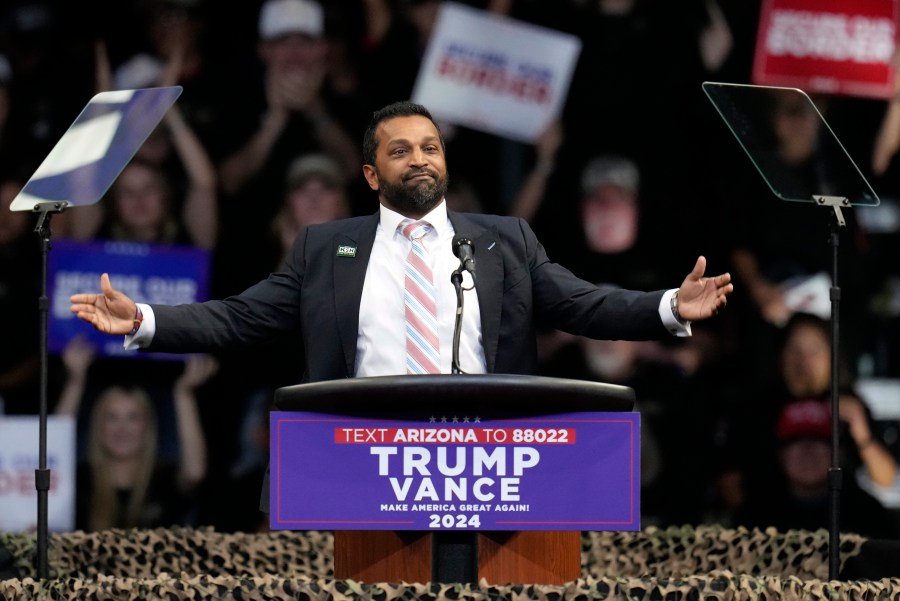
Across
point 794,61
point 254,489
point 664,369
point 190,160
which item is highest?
point 794,61

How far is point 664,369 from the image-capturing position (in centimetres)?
509

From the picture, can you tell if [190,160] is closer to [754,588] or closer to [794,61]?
[794,61]

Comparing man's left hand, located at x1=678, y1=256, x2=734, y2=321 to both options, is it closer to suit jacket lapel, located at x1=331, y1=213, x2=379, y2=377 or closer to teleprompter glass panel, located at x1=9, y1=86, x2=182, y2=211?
suit jacket lapel, located at x1=331, y1=213, x2=379, y2=377

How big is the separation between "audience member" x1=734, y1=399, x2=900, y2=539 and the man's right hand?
2.93 metres

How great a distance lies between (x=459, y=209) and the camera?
199 inches

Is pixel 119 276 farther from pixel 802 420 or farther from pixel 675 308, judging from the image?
pixel 675 308

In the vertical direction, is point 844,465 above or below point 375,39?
below

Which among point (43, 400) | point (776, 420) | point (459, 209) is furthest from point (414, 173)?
point (776, 420)

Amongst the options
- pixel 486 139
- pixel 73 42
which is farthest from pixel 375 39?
pixel 73 42

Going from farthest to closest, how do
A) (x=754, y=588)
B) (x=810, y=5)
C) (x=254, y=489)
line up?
(x=810, y=5) < (x=254, y=489) < (x=754, y=588)

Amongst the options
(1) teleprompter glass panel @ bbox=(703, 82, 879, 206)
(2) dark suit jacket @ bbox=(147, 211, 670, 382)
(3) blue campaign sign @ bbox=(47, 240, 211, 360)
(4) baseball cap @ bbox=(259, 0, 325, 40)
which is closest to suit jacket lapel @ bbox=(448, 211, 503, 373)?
(2) dark suit jacket @ bbox=(147, 211, 670, 382)

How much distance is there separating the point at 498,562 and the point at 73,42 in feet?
10.8

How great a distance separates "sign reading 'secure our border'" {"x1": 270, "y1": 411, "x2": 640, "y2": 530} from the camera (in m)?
2.34

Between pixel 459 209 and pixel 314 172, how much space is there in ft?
1.75
